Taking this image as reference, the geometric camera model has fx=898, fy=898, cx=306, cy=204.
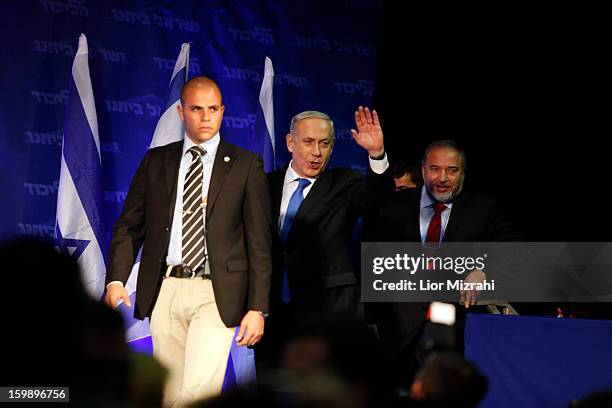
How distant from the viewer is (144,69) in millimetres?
5992

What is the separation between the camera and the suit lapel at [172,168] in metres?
4.16

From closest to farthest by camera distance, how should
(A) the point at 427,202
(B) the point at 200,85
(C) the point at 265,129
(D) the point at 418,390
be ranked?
(D) the point at 418,390 < (B) the point at 200,85 < (A) the point at 427,202 < (C) the point at 265,129

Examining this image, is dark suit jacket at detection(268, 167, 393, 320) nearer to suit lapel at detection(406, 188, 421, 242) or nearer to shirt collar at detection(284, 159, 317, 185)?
shirt collar at detection(284, 159, 317, 185)

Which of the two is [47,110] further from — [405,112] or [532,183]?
[532,183]

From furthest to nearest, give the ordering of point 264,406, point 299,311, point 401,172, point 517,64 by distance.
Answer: point 517,64 < point 401,172 < point 299,311 < point 264,406

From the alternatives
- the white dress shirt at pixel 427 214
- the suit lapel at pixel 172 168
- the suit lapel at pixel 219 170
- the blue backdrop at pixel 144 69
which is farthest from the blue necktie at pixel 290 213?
the blue backdrop at pixel 144 69

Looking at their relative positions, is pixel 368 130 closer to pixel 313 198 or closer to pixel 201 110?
pixel 313 198

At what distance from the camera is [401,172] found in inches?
237

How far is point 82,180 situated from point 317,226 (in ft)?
5.94

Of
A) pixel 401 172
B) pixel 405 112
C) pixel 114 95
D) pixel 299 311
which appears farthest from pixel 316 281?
pixel 405 112

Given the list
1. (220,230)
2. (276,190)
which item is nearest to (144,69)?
(276,190)

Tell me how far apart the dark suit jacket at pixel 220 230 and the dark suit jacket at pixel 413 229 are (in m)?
0.94

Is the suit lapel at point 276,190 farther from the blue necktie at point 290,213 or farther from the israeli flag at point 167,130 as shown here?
the israeli flag at point 167,130

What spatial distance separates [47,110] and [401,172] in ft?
7.75
